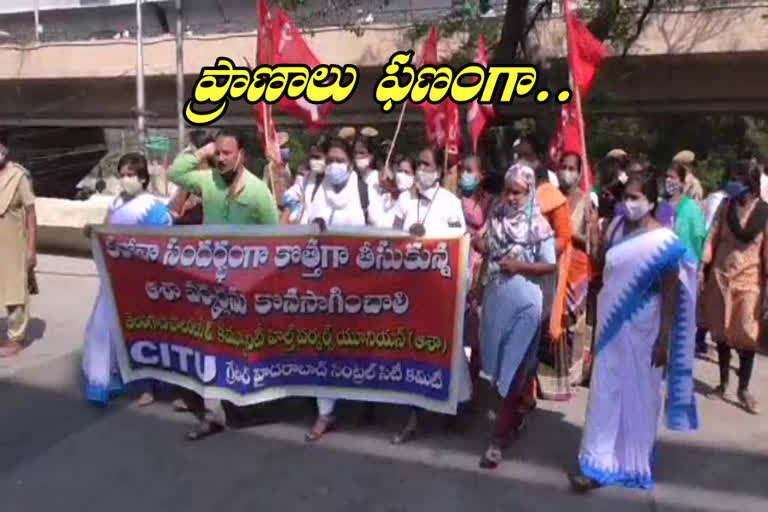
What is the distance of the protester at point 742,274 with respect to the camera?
18.1 ft

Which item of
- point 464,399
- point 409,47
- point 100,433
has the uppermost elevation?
point 409,47

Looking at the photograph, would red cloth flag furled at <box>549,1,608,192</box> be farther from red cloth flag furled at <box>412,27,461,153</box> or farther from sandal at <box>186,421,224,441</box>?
sandal at <box>186,421,224,441</box>

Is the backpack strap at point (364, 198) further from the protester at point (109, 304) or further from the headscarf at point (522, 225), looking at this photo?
the protester at point (109, 304)

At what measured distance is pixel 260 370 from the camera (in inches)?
195

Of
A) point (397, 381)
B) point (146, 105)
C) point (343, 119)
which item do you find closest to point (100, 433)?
point (397, 381)

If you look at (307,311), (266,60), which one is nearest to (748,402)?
(307,311)

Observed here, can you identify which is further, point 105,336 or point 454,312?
point 105,336

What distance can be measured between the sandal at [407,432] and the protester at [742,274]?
2.18 m

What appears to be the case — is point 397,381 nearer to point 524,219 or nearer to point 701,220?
point 524,219

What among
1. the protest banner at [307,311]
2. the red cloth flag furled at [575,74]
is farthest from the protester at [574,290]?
the protest banner at [307,311]

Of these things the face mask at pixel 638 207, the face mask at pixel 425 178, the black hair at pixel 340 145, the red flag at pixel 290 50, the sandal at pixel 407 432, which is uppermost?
the red flag at pixel 290 50

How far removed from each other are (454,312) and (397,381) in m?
0.53

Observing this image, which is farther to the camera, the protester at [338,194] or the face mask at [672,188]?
the face mask at [672,188]

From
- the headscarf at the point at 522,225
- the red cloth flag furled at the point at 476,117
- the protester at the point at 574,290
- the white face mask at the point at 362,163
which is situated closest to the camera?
the headscarf at the point at 522,225
